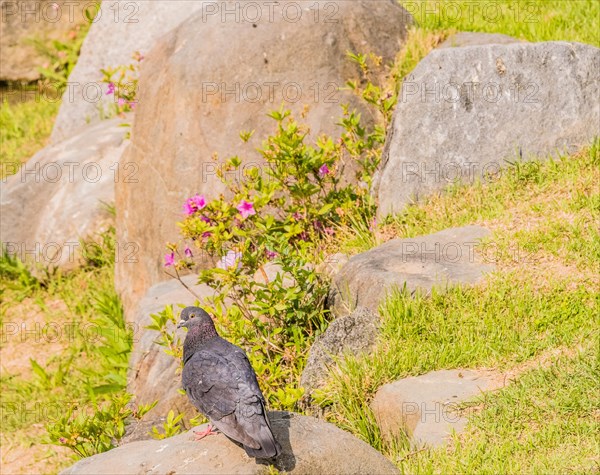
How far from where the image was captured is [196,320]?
18.4 feet

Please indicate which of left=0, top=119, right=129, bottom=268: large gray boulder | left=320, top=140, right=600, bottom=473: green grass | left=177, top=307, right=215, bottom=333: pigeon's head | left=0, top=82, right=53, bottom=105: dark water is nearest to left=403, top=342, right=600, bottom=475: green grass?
left=320, top=140, right=600, bottom=473: green grass

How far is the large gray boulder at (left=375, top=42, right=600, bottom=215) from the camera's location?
802 cm

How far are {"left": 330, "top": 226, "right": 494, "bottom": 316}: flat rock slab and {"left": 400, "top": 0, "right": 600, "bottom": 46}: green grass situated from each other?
3.16m

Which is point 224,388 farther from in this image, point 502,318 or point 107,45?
point 107,45

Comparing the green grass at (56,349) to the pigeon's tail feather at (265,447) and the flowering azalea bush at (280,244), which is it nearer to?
the flowering azalea bush at (280,244)

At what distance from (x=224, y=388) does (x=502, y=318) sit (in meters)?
2.20

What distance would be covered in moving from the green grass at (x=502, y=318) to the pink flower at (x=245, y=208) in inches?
49.9

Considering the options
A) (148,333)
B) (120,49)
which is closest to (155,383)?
(148,333)

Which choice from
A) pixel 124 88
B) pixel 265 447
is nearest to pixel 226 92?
pixel 124 88

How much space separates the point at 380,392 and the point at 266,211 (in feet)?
8.99

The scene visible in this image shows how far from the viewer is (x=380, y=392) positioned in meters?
5.96

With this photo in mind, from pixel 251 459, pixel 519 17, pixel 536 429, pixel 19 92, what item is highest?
pixel 519 17

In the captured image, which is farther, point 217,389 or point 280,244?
point 280,244

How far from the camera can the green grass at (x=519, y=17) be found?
31.4ft
